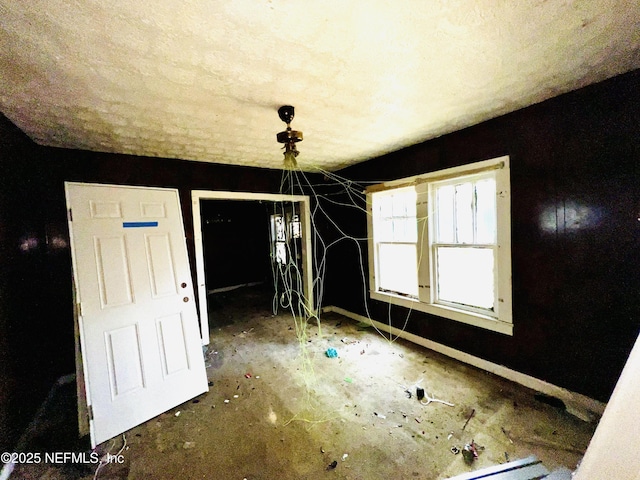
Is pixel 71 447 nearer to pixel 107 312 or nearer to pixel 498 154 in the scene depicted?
pixel 107 312

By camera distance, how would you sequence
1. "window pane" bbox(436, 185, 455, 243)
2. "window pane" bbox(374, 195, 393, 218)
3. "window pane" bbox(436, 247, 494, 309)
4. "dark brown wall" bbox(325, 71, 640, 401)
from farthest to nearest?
"window pane" bbox(374, 195, 393, 218), "window pane" bbox(436, 185, 455, 243), "window pane" bbox(436, 247, 494, 309), "dark brown wall" bbox(325, 71, 640, 401)

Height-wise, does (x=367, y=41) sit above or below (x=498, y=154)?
above

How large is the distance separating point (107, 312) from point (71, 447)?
92cm

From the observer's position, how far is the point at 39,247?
2348 mm

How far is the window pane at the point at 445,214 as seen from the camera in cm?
276

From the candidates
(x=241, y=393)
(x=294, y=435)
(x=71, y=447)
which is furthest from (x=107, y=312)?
(x=294, y=435)

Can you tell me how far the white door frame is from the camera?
326 centimetres

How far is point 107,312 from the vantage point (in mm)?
2037

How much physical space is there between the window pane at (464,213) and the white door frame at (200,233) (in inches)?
75.3

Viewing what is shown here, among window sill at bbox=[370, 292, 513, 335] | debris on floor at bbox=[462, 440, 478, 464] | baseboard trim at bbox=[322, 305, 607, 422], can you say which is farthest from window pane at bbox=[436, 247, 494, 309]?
debris on floor at bbox=[462, 440, 478, 464]

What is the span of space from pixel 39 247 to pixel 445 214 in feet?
13.4

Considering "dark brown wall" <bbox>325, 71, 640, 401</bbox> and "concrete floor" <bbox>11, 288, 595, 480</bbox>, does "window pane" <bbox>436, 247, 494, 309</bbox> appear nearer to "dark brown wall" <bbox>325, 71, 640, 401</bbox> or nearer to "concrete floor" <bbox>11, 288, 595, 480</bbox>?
"dark brown wall" <bbox>325, 71, 640, 401</bbox>

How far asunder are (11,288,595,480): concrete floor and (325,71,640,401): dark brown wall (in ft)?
1.21

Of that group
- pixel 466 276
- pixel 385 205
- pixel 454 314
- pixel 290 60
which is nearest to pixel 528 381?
pixel 454 314
